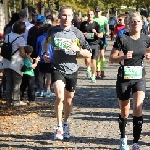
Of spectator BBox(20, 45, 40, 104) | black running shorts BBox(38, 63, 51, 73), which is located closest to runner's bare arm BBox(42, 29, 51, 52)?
spectator BBox(20, 45, 40, 104)

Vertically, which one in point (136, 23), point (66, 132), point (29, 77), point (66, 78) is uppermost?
point (136, 23)

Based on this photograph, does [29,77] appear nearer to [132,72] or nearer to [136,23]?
[132,72]

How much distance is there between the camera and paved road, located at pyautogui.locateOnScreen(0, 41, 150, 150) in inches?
310

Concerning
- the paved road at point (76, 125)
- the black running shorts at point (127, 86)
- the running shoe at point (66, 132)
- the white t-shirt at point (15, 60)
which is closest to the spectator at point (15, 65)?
the white t-shirt at point (15, 60)

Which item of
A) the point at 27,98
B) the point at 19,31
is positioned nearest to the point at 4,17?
→ the point at 27,98

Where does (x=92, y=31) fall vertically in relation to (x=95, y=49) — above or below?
above

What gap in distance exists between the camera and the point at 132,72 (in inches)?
284

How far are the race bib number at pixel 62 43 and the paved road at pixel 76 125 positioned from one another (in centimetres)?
143

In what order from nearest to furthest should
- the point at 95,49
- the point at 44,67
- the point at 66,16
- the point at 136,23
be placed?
the point at 136,23 < the point at 66,16 < the point at 44,67 < the point at 95,49

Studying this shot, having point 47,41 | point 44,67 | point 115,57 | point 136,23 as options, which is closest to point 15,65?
point 44,67

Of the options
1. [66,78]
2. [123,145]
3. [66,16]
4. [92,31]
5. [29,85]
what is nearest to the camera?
[123,145]

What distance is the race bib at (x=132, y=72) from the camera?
7227 millimetres

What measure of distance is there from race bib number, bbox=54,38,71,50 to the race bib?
3.60ft

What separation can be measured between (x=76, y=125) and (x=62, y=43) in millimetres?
2013
